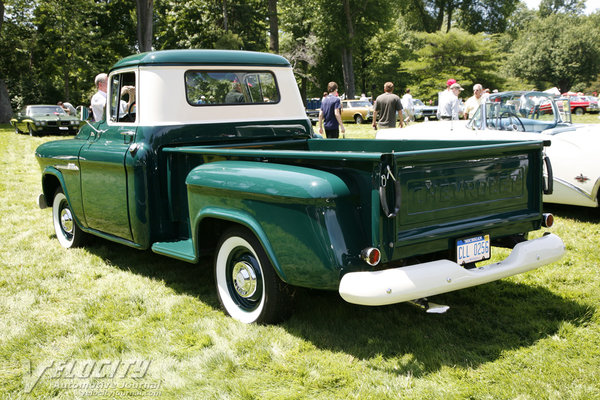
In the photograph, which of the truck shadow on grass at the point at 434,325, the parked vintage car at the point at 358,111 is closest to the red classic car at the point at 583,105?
the parked vintage car at the point at 358,111

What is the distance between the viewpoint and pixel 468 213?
143 inches

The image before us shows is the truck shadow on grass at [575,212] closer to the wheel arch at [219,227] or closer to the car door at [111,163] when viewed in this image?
the wheel arch at [219,227]

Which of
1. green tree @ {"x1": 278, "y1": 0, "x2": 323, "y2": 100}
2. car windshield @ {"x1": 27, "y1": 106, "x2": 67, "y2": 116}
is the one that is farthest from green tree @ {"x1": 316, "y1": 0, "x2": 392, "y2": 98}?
car windshield @ {"x1": 27, "y1": 106, "x2": 67, "y2": 116}

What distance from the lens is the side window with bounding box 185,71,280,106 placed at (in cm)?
504

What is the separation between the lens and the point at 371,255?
3143 mm

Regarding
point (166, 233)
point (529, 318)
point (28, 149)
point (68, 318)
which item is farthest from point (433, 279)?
point (28, 149)

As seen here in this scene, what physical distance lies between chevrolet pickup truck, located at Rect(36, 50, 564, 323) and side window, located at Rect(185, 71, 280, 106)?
0.01 meters

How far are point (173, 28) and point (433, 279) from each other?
3277 cm

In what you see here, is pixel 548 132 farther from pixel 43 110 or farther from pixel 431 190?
pixel 43 110

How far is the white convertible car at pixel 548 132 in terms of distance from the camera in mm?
6547

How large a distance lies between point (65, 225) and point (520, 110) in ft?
20.3

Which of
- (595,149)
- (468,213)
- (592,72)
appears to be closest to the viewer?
(468,213)

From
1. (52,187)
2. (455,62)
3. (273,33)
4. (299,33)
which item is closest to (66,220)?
(52,187)

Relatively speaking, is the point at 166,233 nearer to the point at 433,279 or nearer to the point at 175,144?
the point at 175,144
